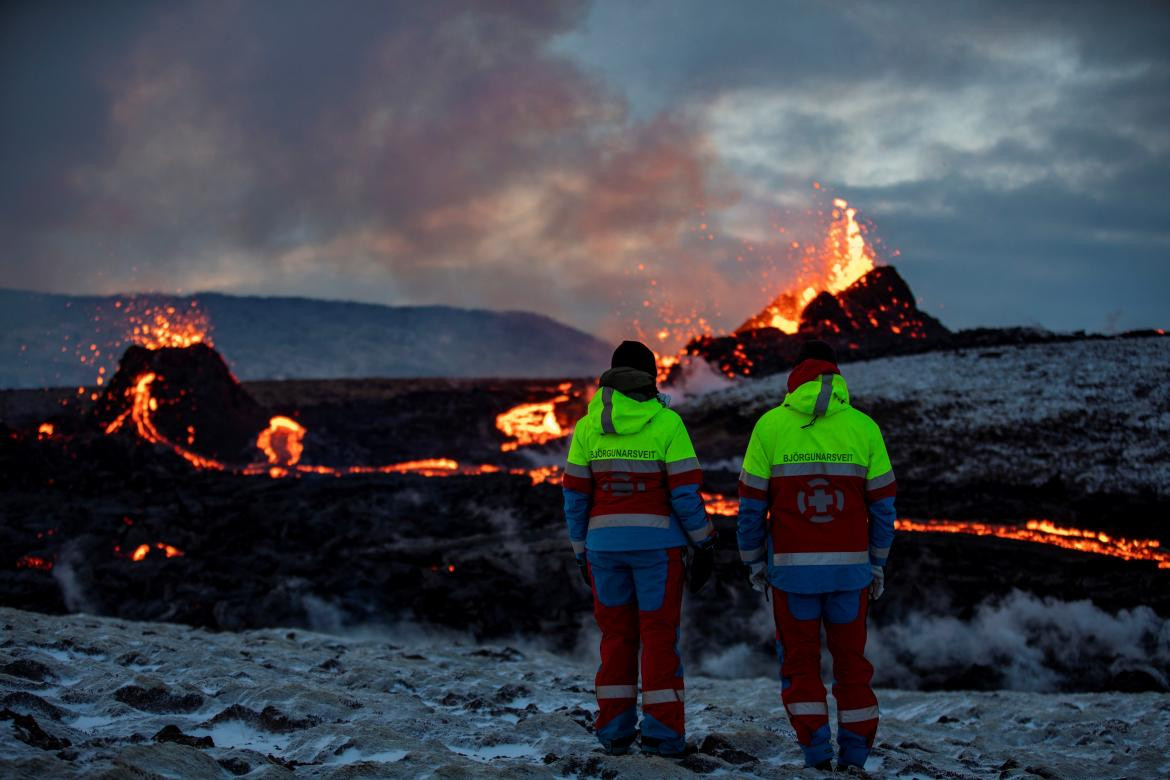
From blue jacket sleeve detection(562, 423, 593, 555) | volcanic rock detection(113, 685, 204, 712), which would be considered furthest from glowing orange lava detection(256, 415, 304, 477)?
blue jacket sleeve detection(562, 423, 593, 555)

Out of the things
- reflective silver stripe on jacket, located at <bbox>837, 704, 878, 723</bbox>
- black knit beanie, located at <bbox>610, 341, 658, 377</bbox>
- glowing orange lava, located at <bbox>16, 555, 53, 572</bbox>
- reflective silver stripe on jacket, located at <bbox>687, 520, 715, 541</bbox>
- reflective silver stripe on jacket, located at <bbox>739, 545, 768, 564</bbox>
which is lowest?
glowing orange lava, located at <bbox>16, 555, 53, 572</bbox>

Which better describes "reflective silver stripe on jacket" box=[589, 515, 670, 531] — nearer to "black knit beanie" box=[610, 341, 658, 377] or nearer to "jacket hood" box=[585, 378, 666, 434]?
"jacket hood" box=[585, 378, 666, 434]

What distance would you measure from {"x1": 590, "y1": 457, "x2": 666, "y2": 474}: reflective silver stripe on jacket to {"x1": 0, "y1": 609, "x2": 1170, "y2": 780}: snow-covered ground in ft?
5.49

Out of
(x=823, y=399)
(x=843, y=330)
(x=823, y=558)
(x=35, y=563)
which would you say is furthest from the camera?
(x=843, y=330)

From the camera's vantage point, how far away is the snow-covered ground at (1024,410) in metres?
20.8

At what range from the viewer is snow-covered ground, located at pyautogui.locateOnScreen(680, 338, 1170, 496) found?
20812 millimetres

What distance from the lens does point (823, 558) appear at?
5.88 m

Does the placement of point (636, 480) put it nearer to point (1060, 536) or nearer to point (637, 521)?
point (637, 521)

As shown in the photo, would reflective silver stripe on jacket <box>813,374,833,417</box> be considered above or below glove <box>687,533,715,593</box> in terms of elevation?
above

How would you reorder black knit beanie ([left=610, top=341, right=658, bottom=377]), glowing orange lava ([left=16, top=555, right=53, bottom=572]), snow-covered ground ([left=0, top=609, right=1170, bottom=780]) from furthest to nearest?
glowing orange lava ([left=16, top=555, right=53, bottom=572]), black knit beanie ([left=610, top=341, right=658, bottom=377]), snow-covered ground ([left=0, top=609, right=1170, bottom=780])

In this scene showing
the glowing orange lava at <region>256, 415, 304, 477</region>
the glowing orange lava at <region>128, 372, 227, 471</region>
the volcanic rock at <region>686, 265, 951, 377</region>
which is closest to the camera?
the glowing orange lava at <region>128, 372, 227, 471</region>

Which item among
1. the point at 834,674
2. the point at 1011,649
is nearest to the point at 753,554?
the point at 834,674

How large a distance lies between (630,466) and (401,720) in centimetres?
232

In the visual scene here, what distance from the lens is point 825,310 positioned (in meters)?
42.8
